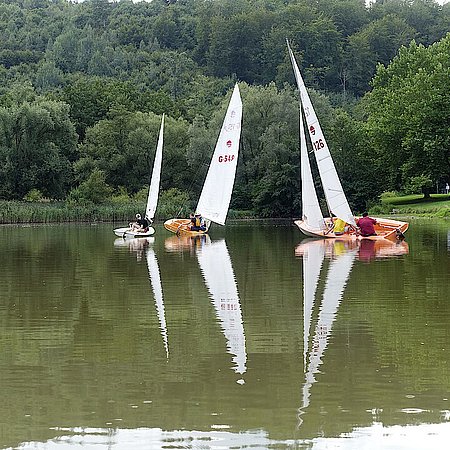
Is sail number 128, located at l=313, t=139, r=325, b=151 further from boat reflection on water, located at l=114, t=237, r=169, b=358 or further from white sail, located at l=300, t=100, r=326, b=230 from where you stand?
boat reflection on water, located at l=114, t=237, r=169, b=358

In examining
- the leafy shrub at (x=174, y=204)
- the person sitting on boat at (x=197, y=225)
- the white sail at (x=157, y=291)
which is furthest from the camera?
the leafy shrub at (x=174, y=204)

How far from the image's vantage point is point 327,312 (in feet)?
45.6

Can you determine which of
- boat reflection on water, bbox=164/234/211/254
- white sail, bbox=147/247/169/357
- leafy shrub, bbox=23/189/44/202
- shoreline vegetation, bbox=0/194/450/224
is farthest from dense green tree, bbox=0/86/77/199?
white sail, bbox=147/247/169/357

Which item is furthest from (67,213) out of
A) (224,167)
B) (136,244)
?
(136,244)

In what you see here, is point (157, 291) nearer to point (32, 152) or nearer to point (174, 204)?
point (174, 204)

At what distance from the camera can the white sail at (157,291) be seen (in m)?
12.4

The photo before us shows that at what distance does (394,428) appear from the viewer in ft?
24.5

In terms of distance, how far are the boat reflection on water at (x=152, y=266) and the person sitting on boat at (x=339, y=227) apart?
6.70 meters

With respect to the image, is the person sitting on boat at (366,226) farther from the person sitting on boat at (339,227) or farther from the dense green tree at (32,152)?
the dense green tree at (32,152)

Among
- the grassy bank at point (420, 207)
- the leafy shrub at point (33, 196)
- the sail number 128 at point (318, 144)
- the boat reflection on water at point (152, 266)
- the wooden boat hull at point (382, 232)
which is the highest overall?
the sail number 128 at point (318, 144)

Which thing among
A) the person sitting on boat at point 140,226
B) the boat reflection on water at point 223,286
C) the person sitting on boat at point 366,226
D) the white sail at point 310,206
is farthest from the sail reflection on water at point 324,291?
the person sitting on boat at point 140,226

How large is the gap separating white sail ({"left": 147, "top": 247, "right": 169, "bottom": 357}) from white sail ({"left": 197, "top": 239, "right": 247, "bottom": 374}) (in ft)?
2.43

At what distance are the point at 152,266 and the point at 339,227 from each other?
14302 millimetres

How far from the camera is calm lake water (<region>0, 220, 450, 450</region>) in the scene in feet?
24.6
